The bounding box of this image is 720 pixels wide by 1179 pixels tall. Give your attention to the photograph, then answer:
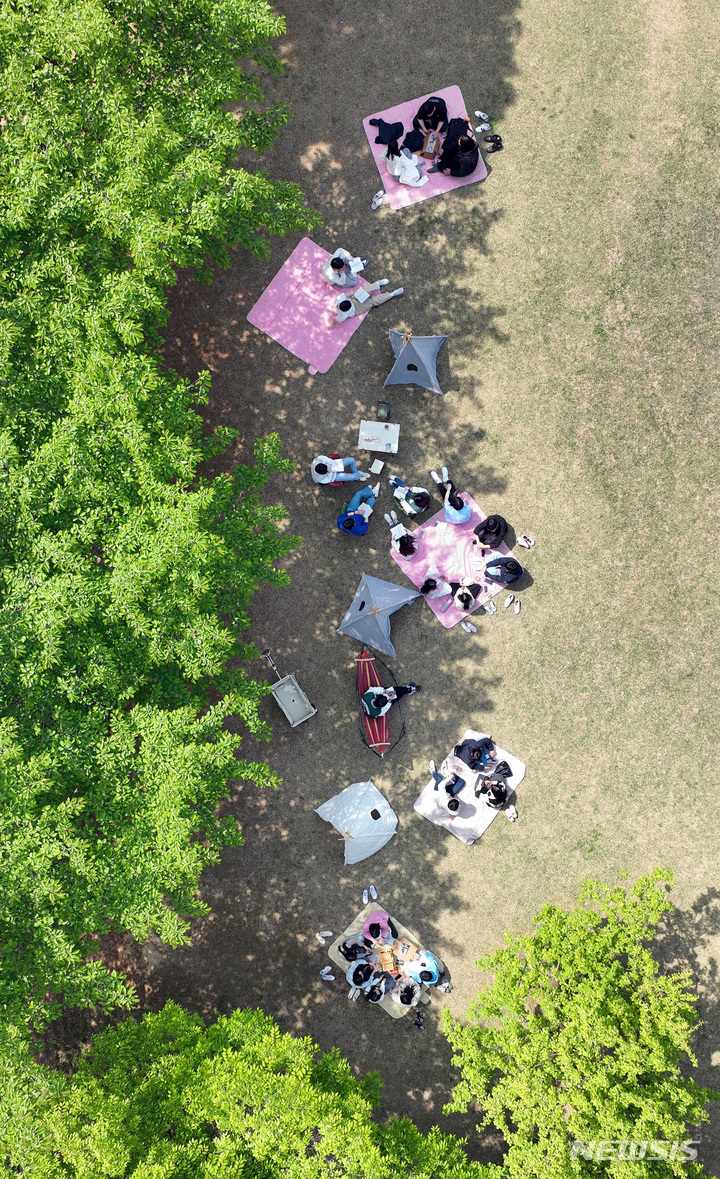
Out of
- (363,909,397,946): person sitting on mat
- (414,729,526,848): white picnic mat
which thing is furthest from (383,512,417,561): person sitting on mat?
(363,909,397,946): person sitting on mat

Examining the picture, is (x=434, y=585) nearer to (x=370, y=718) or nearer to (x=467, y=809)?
(x=370, y=718)

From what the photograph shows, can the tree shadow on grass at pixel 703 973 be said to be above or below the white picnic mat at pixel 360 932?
below

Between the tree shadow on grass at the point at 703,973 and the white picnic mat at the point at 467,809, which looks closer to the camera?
the tree shadow on grass at the point at 703,973

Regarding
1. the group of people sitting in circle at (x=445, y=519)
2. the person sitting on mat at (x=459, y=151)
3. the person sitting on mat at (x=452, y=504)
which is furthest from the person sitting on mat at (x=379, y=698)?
the person sitting on mat at (x=459, y=151)

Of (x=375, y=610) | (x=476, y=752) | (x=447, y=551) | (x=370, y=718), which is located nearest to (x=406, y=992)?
(x=476, y=752)

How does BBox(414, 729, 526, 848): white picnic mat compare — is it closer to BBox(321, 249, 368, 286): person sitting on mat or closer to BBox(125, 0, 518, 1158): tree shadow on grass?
BBox(125, 0, 518, 1158): tree shadow on grass

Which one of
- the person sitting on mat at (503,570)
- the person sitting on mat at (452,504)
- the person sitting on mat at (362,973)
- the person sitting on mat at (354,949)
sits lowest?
the person sitting on mat at (362,973)

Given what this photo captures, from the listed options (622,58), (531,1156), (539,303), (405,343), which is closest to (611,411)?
(539,303)

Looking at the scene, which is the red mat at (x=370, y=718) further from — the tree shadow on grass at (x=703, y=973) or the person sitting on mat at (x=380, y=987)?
the tree shadow on grass at (x=703, y=973)
